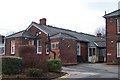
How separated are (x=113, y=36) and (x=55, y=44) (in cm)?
748

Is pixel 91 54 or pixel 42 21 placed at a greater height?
pixel 42 21

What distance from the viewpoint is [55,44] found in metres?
34.7

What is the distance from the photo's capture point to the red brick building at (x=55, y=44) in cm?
3459

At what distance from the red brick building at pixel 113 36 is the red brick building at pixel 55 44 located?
4808 mm

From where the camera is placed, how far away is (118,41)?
33.4 meters

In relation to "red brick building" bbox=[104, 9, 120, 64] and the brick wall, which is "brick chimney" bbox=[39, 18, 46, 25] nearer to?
the brick wall

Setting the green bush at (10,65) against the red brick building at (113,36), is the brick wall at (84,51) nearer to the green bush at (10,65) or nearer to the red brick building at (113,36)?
the red brick building at (113,36)

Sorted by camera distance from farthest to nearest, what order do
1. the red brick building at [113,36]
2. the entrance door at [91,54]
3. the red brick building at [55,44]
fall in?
the entrance door at [91,54] → the red brick building at [55,44] → the red brick building at [113,36]

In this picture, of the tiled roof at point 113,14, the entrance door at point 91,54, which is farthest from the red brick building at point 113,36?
the entrance door at point 91,54

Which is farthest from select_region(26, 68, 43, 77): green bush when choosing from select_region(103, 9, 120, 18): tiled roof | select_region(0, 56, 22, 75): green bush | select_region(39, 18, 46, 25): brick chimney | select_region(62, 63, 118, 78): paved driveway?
select_region(39, 18, 46, 25): brick chimney

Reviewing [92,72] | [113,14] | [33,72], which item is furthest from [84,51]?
[33,72]

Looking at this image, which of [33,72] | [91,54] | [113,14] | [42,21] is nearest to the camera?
[33,72]

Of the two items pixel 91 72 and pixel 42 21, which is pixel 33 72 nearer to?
pixel 91 72

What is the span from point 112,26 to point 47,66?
1521 centimetres
